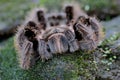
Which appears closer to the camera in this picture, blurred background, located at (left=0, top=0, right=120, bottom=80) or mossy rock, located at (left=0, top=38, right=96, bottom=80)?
mossy rock, located at (left=0, top=38, right=96, bottom=80)

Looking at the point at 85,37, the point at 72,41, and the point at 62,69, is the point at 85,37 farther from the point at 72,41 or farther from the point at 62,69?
the point at 62,69

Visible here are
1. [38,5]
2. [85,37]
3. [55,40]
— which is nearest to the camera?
[55,40]

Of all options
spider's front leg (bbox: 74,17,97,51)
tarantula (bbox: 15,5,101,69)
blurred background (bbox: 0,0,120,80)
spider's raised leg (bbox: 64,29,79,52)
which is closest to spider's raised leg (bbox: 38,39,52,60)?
tarantula (bbox: 15,5,101,69)

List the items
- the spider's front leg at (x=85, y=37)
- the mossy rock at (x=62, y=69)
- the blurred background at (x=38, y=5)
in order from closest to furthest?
the mossy rock at (x=62, y=69) < the spider's front leg at (x=85, y=37) < the blurred background at (x=38, y=5)

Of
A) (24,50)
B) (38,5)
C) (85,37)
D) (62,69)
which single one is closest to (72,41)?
(85,37)

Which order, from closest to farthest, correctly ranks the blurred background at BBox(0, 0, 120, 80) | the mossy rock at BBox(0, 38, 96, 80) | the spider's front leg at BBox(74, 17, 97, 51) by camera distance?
the mossy rock at BBox(0, 38, 96, 80)
the spider's front leg at BBox(74, 17, 97, 51)
the blurred background at BBox(0, 0, 120, 80)

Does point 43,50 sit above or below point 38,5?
below

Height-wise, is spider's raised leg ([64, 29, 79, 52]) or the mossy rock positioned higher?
spider's raised leg ([64, 29, 79, 52])

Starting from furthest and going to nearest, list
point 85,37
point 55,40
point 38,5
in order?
point 38,5
point 85,37
point 55,40

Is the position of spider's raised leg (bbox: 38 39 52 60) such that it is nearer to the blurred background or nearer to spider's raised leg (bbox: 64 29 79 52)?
spider's raised leg (bbox: 64 29 79 52)

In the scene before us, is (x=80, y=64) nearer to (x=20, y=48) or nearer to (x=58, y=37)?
(x=58, y=37)

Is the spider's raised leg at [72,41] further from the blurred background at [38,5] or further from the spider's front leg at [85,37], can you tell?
the blurred background at [38,5]

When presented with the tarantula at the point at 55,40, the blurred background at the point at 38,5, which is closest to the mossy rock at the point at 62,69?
the tarantula at the point at 55,40
